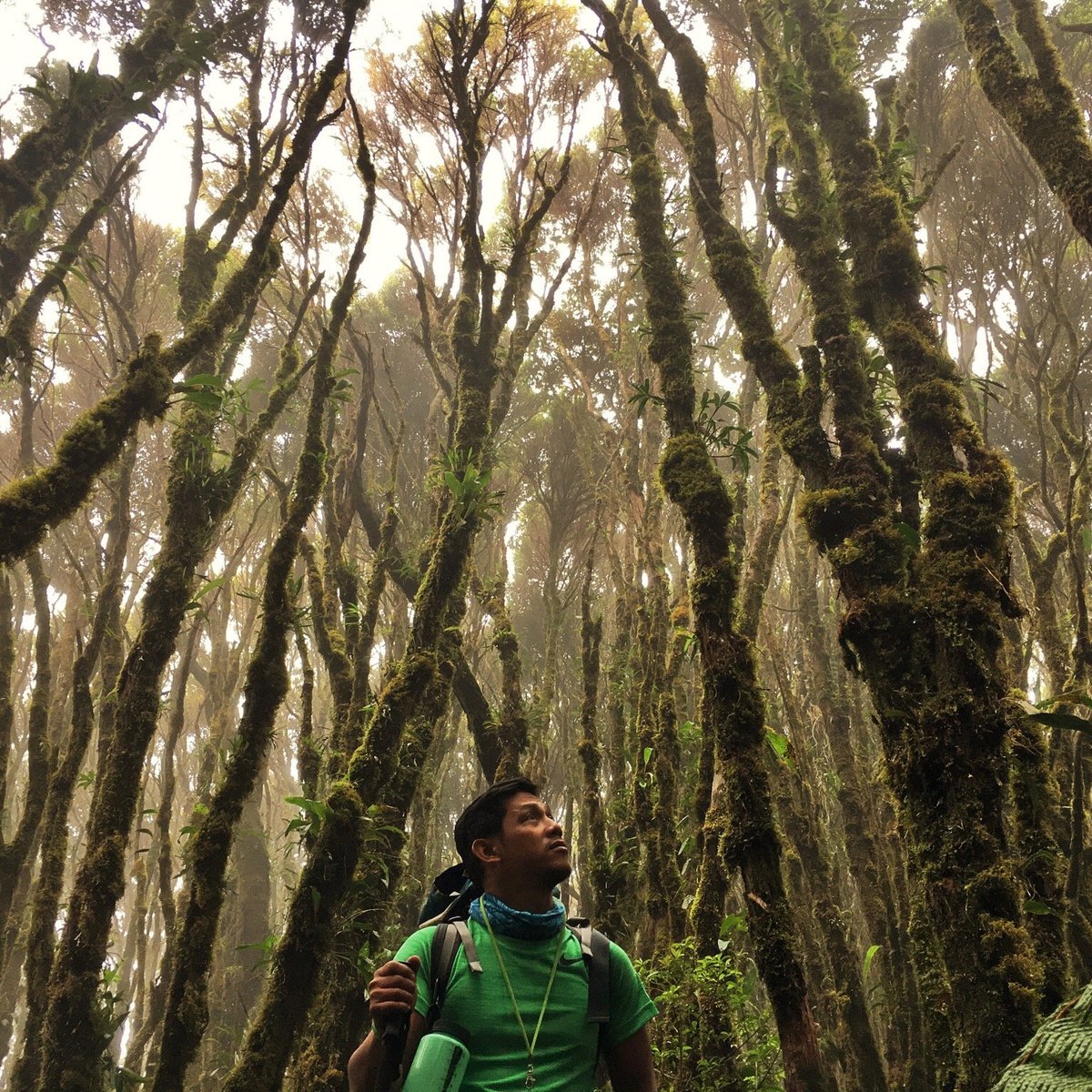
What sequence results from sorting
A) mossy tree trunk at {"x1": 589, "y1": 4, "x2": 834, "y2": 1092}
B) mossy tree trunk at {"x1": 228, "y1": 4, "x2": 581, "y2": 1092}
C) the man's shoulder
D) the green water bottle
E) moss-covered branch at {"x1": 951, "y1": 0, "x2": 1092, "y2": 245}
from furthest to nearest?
1. mossy tree trunk at {"x1": 228, "y1": 4, "x2": 581, "y2": 1092}
2. moss-covered branch at {"x1": 951, "y1": 0, "x2": 1092, "y2": 245}
3. mossy tree trunk at {"x1": 589, "y1": 4, "x2": 834, "y2": 1092}
4. the man's shoulder
5. the green water bottle

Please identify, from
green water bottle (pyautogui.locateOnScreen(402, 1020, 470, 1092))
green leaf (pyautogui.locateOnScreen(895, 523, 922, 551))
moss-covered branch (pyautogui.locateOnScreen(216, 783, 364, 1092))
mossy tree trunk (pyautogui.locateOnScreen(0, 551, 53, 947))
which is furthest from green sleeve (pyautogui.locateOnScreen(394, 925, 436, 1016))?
mossy tree trunk (pyautogui.locateOnScreen(0, 551, 53, 947))

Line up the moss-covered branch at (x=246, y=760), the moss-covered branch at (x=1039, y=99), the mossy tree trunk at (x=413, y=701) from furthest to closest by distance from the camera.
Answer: the moss-covered branch at (x=246, y=760) → the mossy tree trunk at (x=413, y=701) → the moss-covered branch at (x=1039, y=99)

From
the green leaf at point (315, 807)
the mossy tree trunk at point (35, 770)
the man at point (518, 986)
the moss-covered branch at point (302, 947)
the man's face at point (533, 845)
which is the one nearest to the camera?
the man at point (518, 986)

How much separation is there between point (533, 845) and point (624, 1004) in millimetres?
496

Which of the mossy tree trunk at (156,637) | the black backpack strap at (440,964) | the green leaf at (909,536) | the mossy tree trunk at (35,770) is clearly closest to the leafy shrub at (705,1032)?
the green leaf at (909,536)

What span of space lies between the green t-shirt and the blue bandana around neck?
0.06 feet

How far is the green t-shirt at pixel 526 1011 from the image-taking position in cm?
198

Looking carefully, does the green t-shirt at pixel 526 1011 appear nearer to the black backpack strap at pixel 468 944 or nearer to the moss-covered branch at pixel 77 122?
the black backpack strap at pixel 468 944

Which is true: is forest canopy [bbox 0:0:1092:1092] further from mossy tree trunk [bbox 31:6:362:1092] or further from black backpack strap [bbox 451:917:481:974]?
black backpack strap [bbox 451:917:481:974]

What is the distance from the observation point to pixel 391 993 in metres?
1.85

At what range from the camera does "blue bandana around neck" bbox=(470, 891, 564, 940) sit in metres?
2.19

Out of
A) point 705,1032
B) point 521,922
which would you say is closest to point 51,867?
point 705,1032

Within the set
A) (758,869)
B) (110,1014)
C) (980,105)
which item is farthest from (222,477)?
(980,105)

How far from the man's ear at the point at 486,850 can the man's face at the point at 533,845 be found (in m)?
0.01
